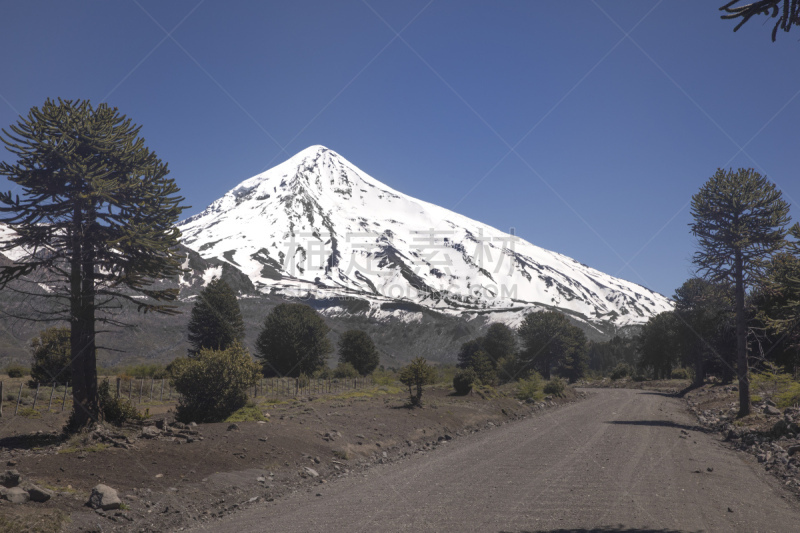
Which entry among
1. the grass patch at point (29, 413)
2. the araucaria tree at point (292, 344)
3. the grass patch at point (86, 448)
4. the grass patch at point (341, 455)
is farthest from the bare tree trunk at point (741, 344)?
the araucaria tree at point (292, 344)

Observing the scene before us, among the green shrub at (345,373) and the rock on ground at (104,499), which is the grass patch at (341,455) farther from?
the green shrub at (345,373)

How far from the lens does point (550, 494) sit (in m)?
10.5

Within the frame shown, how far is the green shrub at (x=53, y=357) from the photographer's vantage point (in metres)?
31.9

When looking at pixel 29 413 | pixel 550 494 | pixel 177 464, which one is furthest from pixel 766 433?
pixel 29 413

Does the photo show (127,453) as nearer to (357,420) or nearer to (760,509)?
(357,420)

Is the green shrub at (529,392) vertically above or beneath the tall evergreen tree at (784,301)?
beneath

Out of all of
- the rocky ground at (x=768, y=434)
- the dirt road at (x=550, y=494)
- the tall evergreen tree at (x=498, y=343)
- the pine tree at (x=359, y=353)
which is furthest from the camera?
the tall evergreen tree at (x=498, y=343)

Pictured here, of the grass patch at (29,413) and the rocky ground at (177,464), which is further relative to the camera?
the grass patch at (29,413)

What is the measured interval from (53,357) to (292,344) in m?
29.2

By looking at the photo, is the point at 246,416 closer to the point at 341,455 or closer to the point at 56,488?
the point at 341,455

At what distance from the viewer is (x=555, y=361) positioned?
257ft

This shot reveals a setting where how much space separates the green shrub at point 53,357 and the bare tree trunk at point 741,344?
118 feet

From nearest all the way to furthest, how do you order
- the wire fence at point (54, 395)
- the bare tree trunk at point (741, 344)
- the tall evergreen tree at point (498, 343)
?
the wire fence at point (54, 395) < the bare tree trunk at point (741, 344) < the tall evergreen tree at point (498, 343)

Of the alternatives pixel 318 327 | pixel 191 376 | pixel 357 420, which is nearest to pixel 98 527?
pixel 191 376
